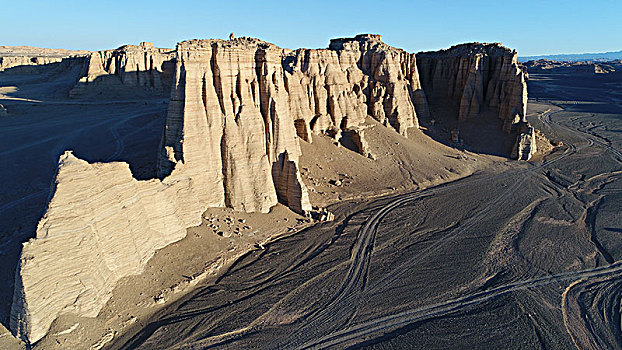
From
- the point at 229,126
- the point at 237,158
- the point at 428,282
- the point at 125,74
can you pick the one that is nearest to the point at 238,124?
the point at 229,126

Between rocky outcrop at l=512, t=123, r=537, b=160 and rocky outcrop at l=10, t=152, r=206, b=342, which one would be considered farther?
rocky outcrop at l=512, t=123, r=537, b=160

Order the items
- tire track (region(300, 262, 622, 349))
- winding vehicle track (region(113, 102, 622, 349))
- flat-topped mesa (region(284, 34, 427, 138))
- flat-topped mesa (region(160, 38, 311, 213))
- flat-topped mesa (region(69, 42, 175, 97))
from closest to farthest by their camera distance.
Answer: winding vehicle track (region(113, 102, 622, 349)) → tire track (region(300, 262, 622, 349)) → flat-topped mesa (region(160, 38, 311, 213)) → flat-topped mesa (region(284, 34, 427, 138)) → flat-topped mesa (region(69, 42, 175, 97))

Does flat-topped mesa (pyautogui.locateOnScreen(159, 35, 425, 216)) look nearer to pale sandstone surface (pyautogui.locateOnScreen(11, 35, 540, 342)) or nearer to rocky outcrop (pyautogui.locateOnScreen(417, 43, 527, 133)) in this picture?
pale sandstone surface (pyautogui.locateOnScreen(11, 35, 540, 342))

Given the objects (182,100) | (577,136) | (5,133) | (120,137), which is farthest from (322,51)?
(577,136)

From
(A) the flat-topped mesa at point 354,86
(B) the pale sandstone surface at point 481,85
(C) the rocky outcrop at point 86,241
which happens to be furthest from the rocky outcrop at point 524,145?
(C) the rocky outcrop at point 86,241

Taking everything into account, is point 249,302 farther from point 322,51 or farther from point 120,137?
point 120,137

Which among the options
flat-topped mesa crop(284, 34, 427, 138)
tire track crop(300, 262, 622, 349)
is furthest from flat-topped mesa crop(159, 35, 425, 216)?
tire track crop(300, 262, 622, 349)
